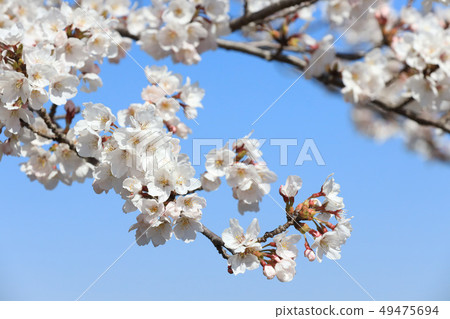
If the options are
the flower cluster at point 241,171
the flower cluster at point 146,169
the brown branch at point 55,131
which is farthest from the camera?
the brown branch at point 55,131

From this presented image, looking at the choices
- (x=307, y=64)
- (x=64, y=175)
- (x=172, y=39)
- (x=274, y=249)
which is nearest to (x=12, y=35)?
(x=64, y=175)

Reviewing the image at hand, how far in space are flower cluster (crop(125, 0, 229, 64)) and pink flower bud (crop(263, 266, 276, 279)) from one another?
6.27 ft

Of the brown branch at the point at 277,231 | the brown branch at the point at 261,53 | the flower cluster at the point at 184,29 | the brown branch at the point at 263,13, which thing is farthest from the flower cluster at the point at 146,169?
the brown branch at the point at 261,53

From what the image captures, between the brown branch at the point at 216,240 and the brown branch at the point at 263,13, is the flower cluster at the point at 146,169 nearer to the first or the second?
the brown branch at the point at 216,240

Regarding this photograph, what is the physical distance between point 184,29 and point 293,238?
6.41 ft

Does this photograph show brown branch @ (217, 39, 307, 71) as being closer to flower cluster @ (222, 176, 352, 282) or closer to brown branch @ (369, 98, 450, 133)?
brown branch @ (369, 98, 450, 133)

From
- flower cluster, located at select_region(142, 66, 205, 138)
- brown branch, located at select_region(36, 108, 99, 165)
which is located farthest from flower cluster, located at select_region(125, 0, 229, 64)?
brown branch, located at select_region(36, 108, 99, 165)

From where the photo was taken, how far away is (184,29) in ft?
11.5

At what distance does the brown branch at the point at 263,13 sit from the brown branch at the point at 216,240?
1773mm

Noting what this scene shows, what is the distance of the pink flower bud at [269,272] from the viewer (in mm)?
2248

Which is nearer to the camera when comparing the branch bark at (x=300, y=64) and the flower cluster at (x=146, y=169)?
the flower cluster at (x=146, y=169)

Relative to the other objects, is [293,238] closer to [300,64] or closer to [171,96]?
[171,96]

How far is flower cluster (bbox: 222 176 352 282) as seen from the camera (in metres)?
2.27
